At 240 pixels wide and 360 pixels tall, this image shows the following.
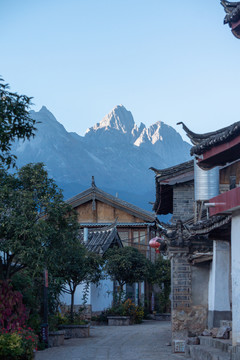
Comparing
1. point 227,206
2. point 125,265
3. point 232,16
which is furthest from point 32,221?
point 125,265

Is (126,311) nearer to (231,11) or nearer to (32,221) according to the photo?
(32,221)

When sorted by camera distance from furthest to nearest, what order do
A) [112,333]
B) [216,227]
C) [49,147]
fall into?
[49,147], [112,333], [216,227]

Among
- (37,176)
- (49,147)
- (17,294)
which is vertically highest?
(49,147)

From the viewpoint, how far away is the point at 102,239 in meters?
33.4

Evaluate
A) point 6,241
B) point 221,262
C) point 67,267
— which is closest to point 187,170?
point 67,267

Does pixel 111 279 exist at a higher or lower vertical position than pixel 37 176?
lower

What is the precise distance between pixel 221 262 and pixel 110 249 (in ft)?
59.5

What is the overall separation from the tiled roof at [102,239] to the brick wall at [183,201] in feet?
33.6

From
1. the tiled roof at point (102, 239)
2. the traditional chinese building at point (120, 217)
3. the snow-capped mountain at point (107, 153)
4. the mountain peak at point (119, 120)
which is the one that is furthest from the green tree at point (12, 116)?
the mountain peak at point (119, 120)

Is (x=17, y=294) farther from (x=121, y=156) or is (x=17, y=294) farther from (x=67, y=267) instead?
(x=121, y=156)

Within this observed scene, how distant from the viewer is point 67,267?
22688 mm

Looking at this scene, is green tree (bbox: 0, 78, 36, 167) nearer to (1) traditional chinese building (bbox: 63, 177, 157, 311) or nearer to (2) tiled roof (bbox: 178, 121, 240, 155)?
(2) tiled roof (bbox: 178, 121, 240, 155)

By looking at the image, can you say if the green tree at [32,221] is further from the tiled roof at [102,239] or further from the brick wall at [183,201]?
the tiled roof at [102,239]

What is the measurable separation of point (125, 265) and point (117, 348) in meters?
13.4
